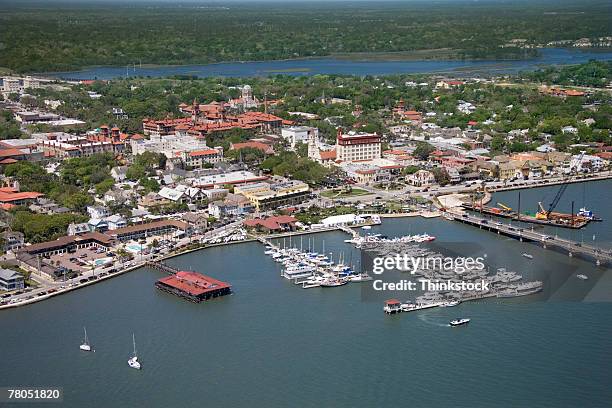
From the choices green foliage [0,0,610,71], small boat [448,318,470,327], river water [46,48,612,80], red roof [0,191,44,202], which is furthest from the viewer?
green foliage [0,0,610,71]

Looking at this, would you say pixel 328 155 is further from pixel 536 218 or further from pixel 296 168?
pixel 536 218

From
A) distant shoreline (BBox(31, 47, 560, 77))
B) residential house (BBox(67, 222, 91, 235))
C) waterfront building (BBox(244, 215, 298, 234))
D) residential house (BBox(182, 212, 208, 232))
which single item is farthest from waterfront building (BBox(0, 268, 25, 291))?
distant shoreline (BBox(31, 47, 560, 77))

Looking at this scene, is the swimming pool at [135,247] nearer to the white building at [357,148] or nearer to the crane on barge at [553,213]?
the crane on barge at [553,213]

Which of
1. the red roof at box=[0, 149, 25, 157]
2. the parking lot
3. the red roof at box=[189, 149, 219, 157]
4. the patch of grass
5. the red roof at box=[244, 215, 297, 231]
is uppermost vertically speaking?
the red roof at box=[0, 149, 25, 157]

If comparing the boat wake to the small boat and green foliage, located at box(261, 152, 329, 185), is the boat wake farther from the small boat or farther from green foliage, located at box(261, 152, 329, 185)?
green foliage, located at box(261, 152, 329, 185)

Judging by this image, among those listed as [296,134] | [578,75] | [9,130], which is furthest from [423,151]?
[578,75]

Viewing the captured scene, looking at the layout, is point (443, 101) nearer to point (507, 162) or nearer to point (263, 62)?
point (507, 162)

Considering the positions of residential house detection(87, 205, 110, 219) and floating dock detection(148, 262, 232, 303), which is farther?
residential house detection(87, 205, 110, 219)

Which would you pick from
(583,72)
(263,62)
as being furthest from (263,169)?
(263,62)
